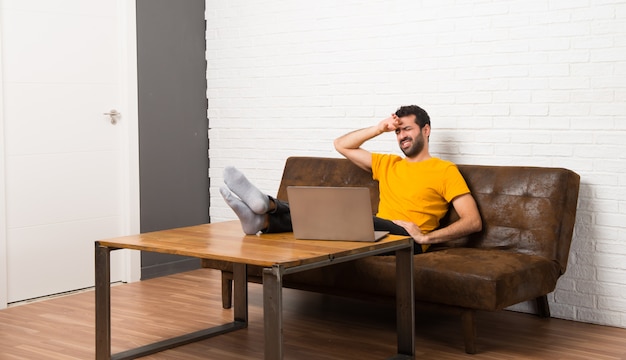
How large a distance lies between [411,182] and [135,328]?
1.50 m

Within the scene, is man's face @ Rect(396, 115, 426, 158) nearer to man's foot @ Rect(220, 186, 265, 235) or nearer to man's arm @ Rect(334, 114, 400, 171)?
man's arm @ Rect(334, 114, 400, 171)

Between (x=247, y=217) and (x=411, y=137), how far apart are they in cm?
115

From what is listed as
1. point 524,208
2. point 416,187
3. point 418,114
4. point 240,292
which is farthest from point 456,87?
point 240,292

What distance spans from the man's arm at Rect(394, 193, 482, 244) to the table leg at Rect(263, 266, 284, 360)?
1.25m

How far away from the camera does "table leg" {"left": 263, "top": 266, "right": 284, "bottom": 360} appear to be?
113 inches

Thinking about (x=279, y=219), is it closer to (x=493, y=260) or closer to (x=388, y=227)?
(x=388, y=227)

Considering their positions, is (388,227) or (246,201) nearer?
(246,201)

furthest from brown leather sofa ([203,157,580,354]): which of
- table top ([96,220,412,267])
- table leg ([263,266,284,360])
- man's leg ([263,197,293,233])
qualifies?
table leg ([263,266,284,360])

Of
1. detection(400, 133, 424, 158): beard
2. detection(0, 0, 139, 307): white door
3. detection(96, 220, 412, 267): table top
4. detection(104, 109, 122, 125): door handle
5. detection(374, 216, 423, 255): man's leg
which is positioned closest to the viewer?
detection(96, 220, 412, 267): table top

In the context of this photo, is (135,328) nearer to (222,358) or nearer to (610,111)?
(222,358)

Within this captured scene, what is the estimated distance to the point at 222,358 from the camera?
368 cm

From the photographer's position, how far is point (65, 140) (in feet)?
16.4

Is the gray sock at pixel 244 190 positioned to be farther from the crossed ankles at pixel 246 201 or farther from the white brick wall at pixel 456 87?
the white brick wall at pixel 456 87

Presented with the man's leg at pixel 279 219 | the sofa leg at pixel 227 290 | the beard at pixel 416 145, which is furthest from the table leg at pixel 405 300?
the sofa leg at pixel 227 290
